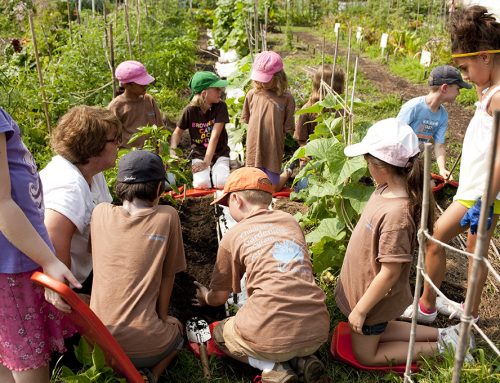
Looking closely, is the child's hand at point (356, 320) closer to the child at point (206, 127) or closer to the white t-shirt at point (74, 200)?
the white t-shirt at point (74, 200)

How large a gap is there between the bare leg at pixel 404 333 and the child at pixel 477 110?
0.34 meters

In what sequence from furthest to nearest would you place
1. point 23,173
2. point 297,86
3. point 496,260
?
point 297,86 → point 496,260 → point 23,173

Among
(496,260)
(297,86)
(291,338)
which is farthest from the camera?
(297,86)

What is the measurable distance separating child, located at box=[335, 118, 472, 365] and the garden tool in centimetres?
81

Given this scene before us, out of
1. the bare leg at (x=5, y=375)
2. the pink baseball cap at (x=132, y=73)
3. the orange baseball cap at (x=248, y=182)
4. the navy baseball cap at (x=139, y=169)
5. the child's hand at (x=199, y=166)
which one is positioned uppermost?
the pink baseball cap at (x=132, y=73)

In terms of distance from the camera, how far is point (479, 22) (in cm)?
250

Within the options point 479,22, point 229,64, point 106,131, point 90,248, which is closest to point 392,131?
point 479,22

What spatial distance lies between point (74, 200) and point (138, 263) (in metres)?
0.49

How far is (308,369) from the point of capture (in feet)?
7.81

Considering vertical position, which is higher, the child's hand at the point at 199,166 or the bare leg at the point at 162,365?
the child's hand at the point at 199,166

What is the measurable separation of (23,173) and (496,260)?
3.30 meters

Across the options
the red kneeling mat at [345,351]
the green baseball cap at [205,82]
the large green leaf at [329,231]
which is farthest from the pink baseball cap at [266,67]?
the red kneeling mat at [345,351]

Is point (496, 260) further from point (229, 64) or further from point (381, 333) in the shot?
point (229, 64)

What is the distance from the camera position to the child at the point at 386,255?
2445mm
